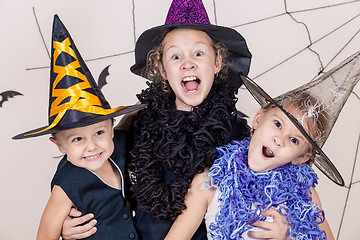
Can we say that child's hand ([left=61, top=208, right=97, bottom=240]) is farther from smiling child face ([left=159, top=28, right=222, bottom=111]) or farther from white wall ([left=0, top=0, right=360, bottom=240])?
white wall ([left=0, top=0, right=360, bottom=240])

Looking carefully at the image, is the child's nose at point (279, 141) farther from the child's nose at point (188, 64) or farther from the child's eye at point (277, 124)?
the child's nose at point (188, 64)

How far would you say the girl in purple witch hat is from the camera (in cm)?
172

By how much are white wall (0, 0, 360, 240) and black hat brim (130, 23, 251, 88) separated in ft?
2.69

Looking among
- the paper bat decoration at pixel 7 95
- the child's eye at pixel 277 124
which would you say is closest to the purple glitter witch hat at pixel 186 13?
the child's eye at pixel 277 124

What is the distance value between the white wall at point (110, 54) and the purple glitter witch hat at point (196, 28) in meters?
0.82

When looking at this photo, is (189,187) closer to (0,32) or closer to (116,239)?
(116,239)

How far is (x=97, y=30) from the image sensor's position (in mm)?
2766

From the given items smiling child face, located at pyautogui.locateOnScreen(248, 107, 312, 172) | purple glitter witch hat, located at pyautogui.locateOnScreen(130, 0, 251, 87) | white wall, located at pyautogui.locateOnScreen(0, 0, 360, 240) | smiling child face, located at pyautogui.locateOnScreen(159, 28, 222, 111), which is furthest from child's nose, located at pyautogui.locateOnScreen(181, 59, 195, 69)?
white wall, located at pyautogui.locateOnScreen(0, 0, 360, 240)

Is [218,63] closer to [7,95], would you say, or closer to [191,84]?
[191,84]

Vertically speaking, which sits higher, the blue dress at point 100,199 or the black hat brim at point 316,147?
the black hat brim at point 316,147

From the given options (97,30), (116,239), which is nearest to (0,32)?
(97,30)

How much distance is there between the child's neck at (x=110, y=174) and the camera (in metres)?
1.80

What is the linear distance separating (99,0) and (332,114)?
1694 millimetres

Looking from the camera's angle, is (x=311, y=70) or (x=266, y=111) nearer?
(x=266, y=111)
